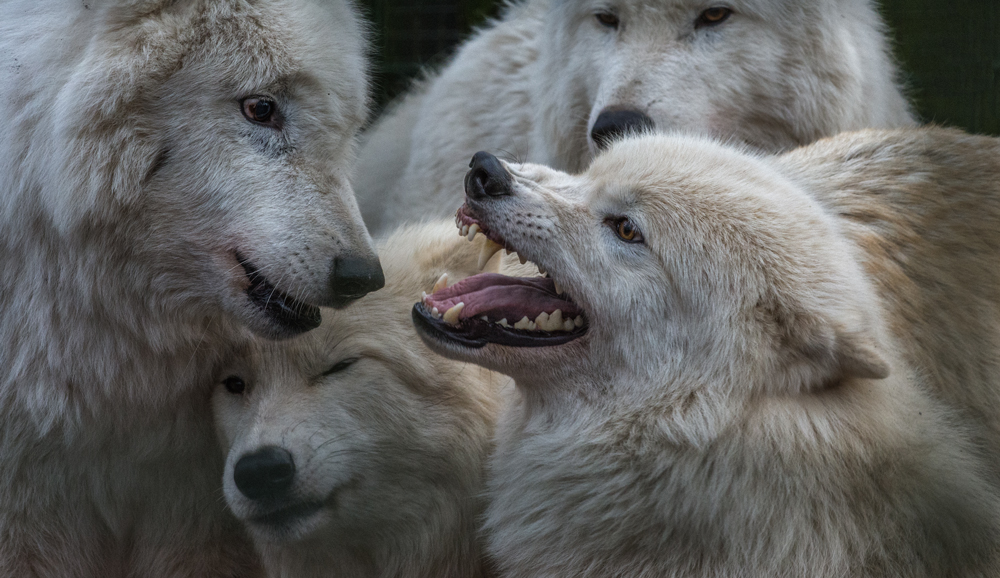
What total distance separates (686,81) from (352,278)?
1.86 metres

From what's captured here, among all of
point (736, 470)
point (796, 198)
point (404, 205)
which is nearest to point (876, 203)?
point (796, 198)

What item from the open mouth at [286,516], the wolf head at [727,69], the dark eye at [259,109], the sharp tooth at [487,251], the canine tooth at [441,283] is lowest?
the open mouth at [286,516]

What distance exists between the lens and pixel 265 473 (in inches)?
114

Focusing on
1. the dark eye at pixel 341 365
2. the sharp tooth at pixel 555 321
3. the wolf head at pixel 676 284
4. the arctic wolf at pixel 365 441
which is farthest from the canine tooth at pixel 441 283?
the sharp tooth at pixel 555 321

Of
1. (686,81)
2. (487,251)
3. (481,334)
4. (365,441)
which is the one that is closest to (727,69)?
(686,81)

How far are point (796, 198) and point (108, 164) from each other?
1974 mm

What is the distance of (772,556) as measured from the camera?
2.62m

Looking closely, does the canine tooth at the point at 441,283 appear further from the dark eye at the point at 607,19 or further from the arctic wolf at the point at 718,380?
the dark eye at the point at 607,19

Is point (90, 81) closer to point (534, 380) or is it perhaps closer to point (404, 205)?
point (534, 380)

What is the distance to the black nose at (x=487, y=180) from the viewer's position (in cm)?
289

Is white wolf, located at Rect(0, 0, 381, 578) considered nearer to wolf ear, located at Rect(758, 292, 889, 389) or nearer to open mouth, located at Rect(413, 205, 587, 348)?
open mouth, located at Rect(413, 205, 587, 348)

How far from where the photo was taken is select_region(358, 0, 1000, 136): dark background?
9.53ft

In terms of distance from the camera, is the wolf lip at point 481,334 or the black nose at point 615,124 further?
the black nose at point 615,124

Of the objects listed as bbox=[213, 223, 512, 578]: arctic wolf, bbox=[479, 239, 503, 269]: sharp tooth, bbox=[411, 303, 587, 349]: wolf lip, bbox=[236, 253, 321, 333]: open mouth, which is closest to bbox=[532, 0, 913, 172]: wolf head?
bbox=[479, 239, 503, 269]: sharp tooth
